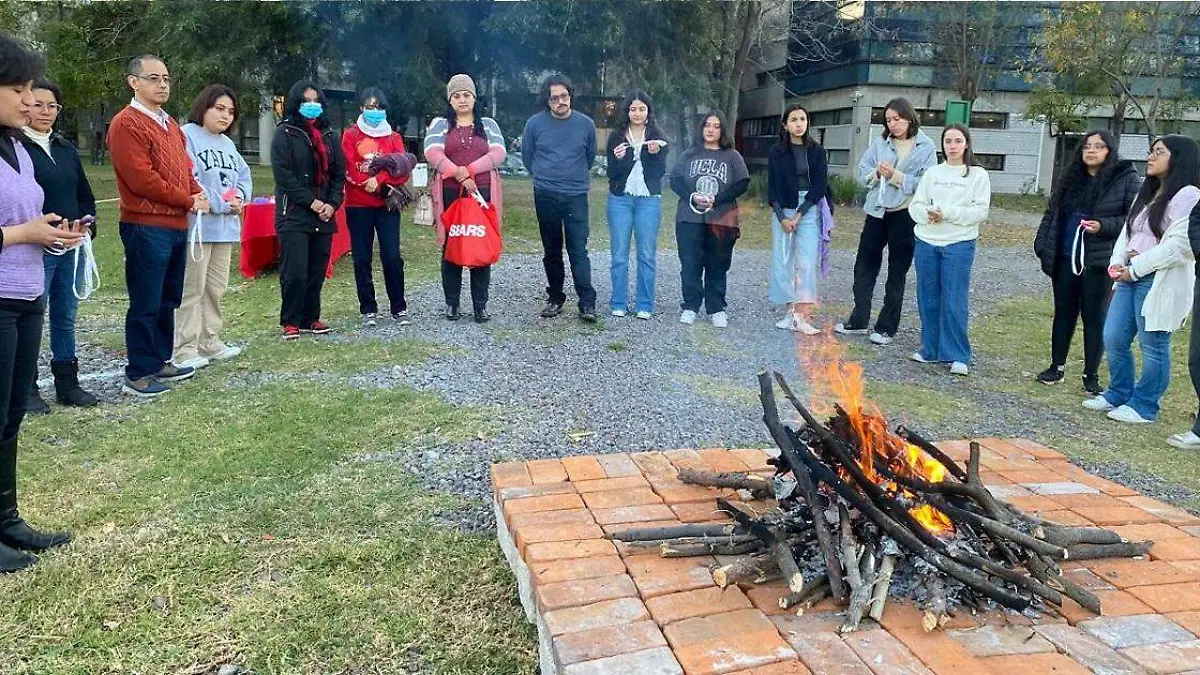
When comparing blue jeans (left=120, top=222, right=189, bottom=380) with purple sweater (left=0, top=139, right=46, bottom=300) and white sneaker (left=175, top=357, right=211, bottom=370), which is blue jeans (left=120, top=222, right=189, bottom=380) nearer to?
white sneaker (left=175, top=357, right=211, bottom=370)

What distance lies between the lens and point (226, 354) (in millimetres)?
6141

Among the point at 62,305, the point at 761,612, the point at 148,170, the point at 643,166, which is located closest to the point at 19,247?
the point at 148,170

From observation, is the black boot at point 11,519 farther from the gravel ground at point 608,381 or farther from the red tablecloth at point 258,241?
the red tablecloth at point 258,241

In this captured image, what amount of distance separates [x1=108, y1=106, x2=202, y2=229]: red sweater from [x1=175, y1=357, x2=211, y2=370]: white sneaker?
3.12 feet

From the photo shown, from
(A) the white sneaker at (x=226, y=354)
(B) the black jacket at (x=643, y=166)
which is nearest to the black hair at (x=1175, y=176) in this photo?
(B) the black jacket at (x=643, y=166)

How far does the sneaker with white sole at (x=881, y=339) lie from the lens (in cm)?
725

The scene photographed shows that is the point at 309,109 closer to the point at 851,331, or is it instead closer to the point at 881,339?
the point at 851,331

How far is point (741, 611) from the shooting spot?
2406 mm

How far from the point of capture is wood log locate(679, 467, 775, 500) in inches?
123

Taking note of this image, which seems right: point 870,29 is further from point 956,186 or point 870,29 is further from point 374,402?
point 374,402

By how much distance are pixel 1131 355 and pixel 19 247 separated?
5.92 m

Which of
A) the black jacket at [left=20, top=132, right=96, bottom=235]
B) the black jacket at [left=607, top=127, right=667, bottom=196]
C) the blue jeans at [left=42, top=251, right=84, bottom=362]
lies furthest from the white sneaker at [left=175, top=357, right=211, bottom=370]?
the black jacket at [left=607, top=127, right=667, bottom=196]

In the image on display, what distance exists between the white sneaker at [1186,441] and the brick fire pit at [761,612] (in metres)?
1.99

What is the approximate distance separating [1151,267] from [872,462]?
11.5 feet
